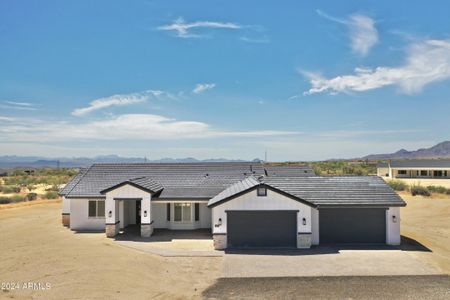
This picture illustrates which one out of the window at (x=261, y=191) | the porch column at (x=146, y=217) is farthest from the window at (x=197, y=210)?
the window at (x=261, y=191)

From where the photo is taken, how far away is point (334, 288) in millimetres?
14352

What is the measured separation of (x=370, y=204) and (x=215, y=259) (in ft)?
31.3

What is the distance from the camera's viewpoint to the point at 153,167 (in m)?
29.9

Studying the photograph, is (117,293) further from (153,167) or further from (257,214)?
(153,167)

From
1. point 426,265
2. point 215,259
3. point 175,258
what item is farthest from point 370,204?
point 175,258

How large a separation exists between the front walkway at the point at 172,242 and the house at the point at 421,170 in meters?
43.4

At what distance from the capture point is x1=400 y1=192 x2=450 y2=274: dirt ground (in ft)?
62.6

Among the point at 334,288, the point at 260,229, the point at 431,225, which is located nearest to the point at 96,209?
the point at 260,229

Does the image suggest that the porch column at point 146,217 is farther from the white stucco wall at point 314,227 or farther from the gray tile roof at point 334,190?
the white stucco wall at point 314,227

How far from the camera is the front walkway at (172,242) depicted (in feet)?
64.6

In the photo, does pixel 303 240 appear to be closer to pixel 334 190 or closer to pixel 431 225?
pixel 334 190

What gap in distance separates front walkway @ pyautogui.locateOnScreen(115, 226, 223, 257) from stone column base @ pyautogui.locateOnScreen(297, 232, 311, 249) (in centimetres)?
444

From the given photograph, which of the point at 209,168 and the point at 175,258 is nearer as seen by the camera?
the point at 175,258

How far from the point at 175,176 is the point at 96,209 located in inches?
246
